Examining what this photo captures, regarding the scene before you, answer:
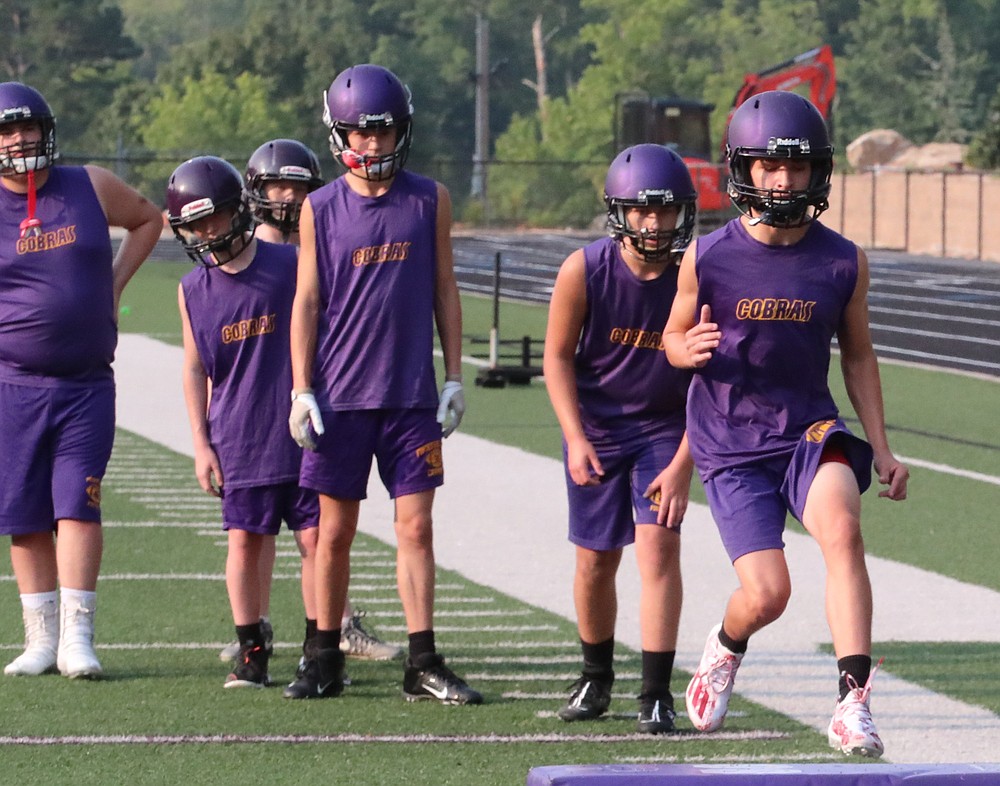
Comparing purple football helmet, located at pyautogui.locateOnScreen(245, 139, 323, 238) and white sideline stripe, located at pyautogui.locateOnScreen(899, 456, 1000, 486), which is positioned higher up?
purple football helmet, located at pyautogui.locateOnScreen(245, 139, 323, 238)

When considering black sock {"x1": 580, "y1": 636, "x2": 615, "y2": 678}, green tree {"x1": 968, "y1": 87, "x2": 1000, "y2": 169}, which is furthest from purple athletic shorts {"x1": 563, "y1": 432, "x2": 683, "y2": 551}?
green tree {"x1": 968, "y1": 87, "x2": 1000, "y2": 169}

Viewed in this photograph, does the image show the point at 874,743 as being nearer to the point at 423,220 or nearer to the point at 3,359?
the point at 423,220

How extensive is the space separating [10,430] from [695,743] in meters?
2.68

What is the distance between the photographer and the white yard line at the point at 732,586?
21.7 feet

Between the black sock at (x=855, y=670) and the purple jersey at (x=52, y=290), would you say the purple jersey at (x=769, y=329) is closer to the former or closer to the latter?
the black sock at (x=855, y=670)

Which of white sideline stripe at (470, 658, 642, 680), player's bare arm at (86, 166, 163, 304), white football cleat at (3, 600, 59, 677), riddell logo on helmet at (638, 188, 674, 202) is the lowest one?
white sideline stripe at (470, 658, 642, 680)

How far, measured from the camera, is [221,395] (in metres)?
7.17

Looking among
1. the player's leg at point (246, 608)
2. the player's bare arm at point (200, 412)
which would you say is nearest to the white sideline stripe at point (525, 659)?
the player's leg at point (246, 608)

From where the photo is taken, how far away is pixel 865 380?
19.8 feet

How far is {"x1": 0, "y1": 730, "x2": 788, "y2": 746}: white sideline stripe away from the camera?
20.0 ft

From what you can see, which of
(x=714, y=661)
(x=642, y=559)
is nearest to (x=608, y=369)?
(x=642, y=559)

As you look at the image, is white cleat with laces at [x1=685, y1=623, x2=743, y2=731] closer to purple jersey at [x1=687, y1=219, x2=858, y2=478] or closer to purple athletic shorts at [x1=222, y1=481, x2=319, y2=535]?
purple jersey at [x1=687, y1=219, x2=858, y2=478]

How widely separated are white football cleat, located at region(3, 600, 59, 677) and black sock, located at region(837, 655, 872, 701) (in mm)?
3006

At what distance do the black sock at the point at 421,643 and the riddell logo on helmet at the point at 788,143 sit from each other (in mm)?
2012
